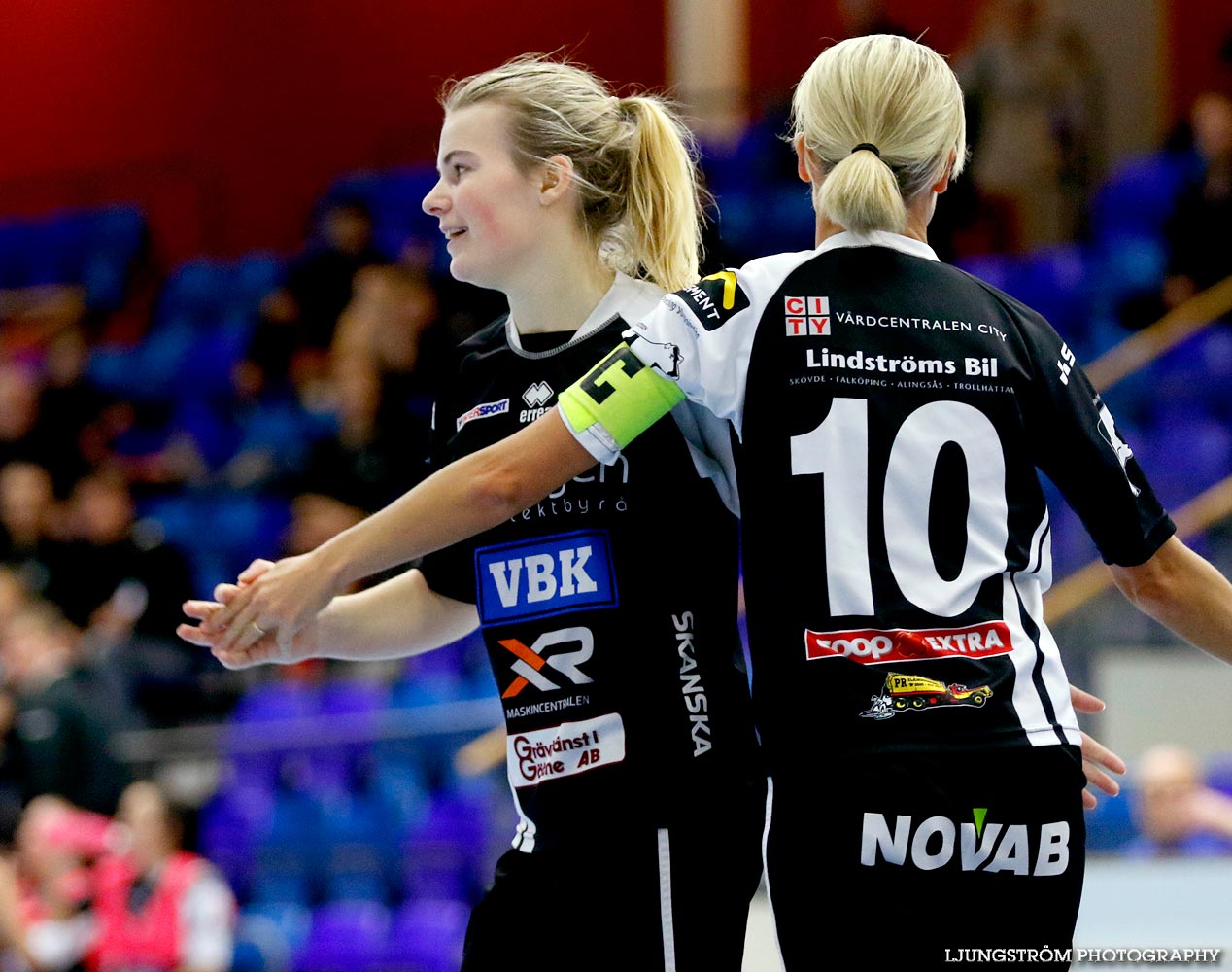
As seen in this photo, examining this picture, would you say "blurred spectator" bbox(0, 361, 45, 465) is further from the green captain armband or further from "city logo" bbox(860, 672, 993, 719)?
"city logo" bbox(860, 672, 993, 719)

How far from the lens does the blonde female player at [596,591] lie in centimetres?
225

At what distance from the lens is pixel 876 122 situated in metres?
2.01

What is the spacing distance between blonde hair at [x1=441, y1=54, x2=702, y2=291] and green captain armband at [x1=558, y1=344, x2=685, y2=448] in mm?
474

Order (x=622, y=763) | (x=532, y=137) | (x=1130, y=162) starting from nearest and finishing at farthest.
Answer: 1. (x=622, y=763)
2. (x=532, y=137)
3. (x=1130, y=162)

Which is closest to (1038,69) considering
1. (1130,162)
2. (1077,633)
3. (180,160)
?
(1130,162)

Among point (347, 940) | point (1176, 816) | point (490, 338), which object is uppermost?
point (490, 338)

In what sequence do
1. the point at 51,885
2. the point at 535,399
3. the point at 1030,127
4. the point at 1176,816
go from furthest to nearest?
the point at 1030,127 → the point at 51,885 → the point at 1176,816 → the point at 535,399

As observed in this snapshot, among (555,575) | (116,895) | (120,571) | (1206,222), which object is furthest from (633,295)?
→ (120,571)

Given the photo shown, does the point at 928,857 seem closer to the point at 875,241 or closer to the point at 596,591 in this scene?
the point at 596,591

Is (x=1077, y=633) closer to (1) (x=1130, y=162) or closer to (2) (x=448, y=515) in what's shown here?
(2) (x=448, y=515)

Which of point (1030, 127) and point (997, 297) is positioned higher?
point (1030, 127)

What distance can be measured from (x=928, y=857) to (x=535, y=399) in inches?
34.2

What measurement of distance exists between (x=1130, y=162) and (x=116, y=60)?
722 centimetres

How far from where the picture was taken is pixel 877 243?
6.68 ft
